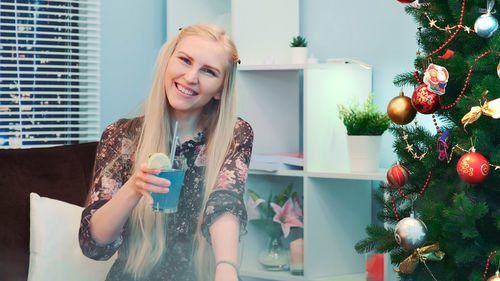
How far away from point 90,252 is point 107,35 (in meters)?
1.67

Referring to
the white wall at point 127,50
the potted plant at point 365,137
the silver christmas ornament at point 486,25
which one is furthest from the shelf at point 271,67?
the silver christmas ornament at point 486,25

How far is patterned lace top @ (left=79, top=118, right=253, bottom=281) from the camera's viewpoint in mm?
1744

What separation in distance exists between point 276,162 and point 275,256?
0.37 meters

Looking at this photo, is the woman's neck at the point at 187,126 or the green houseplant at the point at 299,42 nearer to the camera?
the woman's neck at the point at 187,126

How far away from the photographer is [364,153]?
262 cm

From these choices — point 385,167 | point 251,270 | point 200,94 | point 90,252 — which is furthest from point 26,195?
point 385,167

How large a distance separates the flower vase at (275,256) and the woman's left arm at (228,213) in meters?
0.99

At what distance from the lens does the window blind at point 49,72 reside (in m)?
2.97

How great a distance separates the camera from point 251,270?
9.25ft

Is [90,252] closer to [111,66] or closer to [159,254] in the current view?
[159,254]

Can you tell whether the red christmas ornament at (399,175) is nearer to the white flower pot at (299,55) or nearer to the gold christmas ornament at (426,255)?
the gold christmas ornament at (426,255)

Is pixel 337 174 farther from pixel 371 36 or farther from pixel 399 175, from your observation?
pixel 399 175

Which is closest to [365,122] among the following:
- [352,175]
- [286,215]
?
[352,175]

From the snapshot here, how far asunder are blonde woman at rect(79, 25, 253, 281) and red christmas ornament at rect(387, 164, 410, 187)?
381mm
